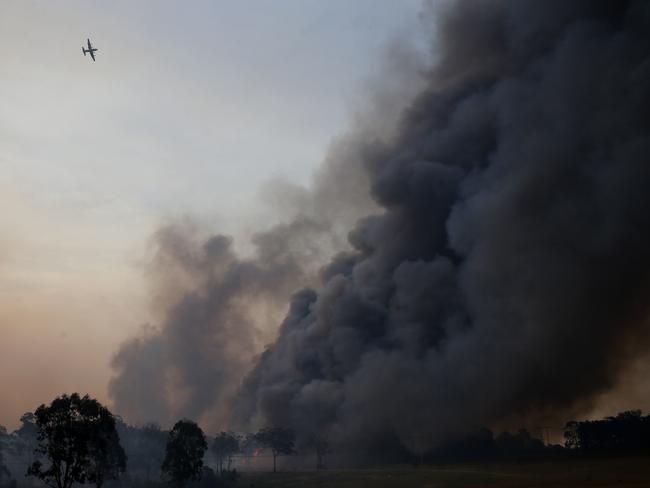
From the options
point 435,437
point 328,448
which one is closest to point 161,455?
point 328,448

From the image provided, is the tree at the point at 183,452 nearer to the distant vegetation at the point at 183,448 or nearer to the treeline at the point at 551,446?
the distant vegetation at the point at 183,448

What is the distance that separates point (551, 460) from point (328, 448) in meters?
59.9

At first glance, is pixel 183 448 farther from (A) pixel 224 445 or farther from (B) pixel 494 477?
(A) pixel 224 445

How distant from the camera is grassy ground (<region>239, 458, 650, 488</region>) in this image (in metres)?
84.1

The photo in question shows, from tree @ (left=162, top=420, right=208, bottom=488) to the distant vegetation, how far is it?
5.3 inches

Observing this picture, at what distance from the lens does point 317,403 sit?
155 meters

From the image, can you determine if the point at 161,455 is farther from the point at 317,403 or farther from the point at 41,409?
the point at 41,409

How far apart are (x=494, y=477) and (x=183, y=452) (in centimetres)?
4500

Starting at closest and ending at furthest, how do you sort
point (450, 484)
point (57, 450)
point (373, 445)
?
point (57, 450) → point (450, 484) → point (373, 445)

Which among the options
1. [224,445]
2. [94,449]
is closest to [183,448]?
[94,449]

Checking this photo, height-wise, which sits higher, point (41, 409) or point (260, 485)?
point (41, 409)

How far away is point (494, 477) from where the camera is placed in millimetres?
96312

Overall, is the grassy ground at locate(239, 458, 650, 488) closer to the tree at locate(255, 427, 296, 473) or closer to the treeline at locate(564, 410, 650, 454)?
the treeline at locate(564, 410, 650, 454)

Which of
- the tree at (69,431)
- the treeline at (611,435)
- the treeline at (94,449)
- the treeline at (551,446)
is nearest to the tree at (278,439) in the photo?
the treeline at (94,449)
